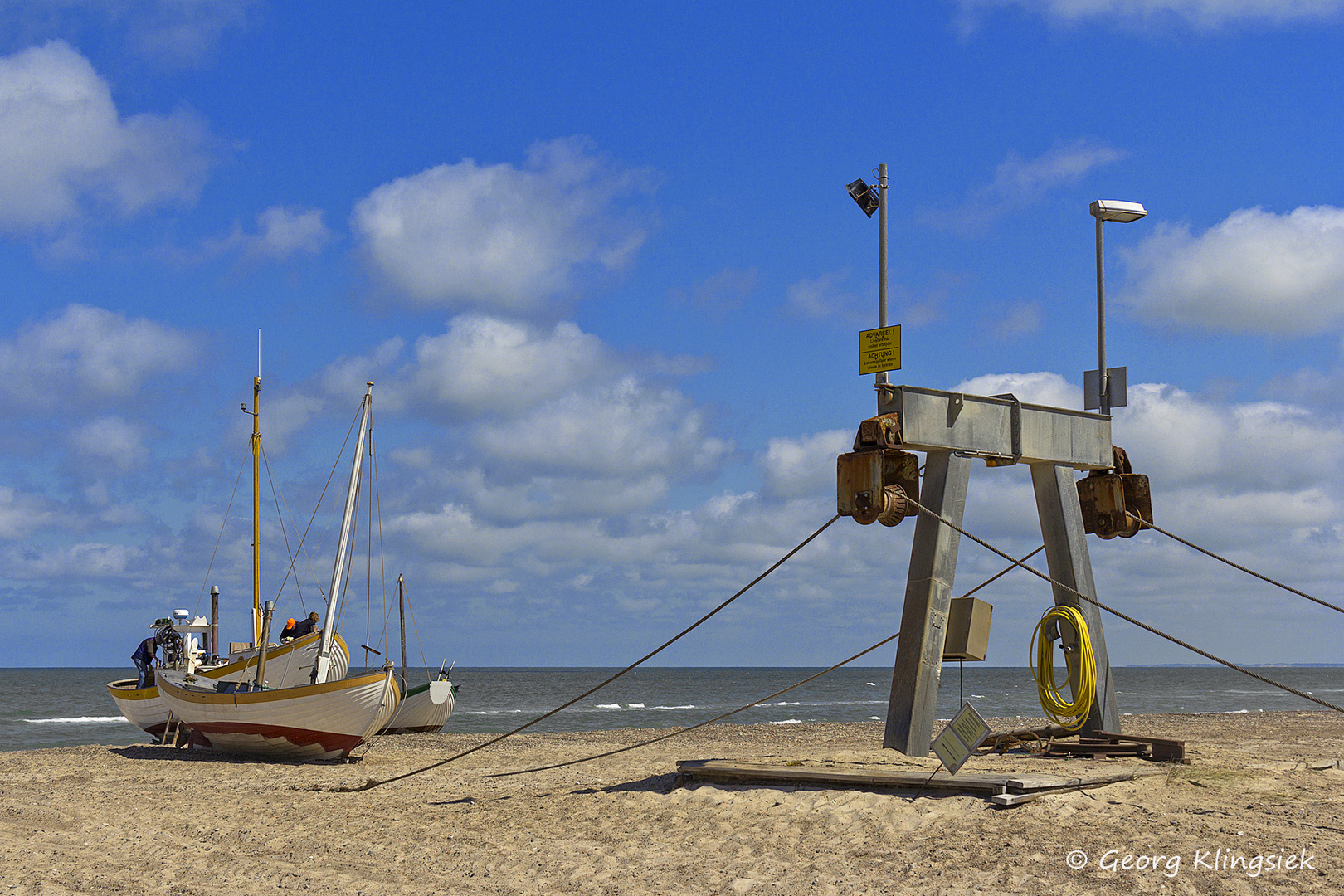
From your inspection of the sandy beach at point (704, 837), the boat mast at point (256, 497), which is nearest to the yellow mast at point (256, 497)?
the boat mast at point (256, 497)

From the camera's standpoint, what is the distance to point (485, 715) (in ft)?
149

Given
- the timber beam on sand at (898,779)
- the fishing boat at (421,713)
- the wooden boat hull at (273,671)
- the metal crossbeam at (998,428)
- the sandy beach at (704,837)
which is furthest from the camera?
the fishing boat at (421,713)

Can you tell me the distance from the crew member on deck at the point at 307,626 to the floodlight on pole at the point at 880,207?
15.7 meters

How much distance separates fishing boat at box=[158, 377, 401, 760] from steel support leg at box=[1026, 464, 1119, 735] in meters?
11.3

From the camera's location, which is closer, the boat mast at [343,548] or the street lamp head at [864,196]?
the street lamp head at [864,196]

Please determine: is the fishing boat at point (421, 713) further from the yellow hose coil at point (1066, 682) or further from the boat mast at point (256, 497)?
the yellow hose coil at point (1066, 682)

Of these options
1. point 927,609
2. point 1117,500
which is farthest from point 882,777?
point 1117,500

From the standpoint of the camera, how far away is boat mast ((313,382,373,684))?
19.7m

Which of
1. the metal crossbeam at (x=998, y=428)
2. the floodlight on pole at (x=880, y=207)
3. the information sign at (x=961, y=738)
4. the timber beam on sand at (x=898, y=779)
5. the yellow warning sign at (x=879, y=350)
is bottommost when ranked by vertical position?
the timber beam on sand at (x=898, y=779)

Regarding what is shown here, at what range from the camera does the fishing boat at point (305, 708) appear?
1862 cm

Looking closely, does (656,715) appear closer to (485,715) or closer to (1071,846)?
(485,715)

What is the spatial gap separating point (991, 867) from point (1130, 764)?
3.54 meters

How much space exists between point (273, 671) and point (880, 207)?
1665cm

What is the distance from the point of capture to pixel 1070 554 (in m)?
12.9
